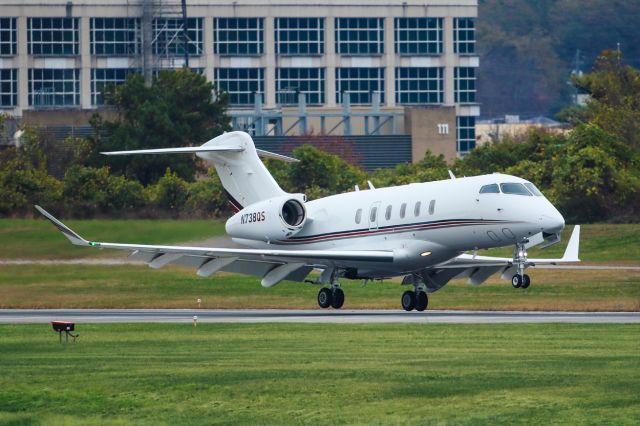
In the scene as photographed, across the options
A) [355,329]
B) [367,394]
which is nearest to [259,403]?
[367,394]

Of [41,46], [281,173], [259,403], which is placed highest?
[41,46]

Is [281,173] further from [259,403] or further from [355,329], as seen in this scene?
[259,403]

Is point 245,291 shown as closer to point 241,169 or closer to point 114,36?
point 241,169

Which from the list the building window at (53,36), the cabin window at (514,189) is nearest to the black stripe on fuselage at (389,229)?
the cabin window at (514,189)

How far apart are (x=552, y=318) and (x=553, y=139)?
3668cm

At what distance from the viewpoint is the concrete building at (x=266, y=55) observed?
107 m

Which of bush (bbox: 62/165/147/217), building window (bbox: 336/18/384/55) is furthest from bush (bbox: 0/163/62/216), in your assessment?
building window (bbox: 336/18/384/55)

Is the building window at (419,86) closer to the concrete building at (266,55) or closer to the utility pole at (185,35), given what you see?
the concrete building at (266,55)

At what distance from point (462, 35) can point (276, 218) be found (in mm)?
75671

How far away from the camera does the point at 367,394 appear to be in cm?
2273

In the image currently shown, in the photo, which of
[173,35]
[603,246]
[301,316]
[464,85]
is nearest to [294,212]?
[301,316]

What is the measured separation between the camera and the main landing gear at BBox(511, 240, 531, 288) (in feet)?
118

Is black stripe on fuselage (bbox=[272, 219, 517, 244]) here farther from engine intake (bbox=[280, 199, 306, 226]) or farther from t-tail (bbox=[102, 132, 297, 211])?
t-tail (bbox=[102, 132, 297, 211])

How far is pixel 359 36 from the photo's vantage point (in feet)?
369
